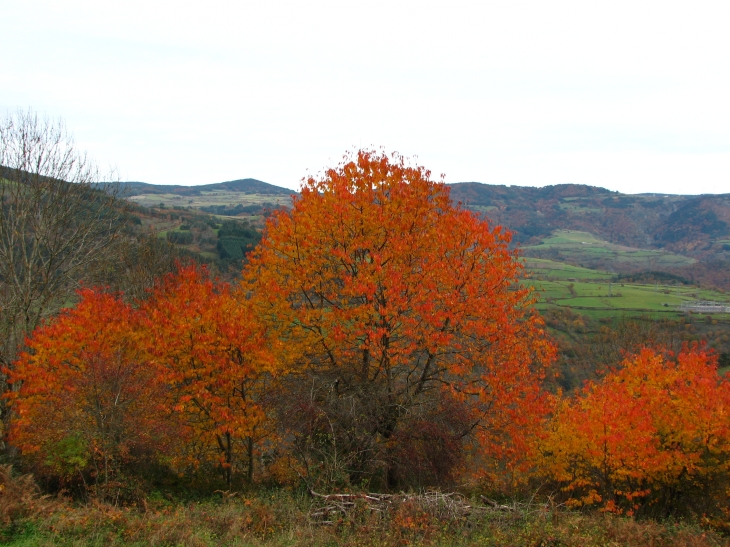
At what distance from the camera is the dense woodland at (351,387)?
14070 millimetres

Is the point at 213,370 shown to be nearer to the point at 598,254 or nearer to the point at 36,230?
the point at 36,230

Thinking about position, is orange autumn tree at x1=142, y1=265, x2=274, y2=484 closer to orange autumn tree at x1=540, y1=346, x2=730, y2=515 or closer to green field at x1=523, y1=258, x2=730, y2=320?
orange autumn tree at x1=540, y1=346, x2=730, y2=515

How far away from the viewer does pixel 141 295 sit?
98.3 feet

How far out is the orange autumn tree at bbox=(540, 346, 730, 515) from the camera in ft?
51.8

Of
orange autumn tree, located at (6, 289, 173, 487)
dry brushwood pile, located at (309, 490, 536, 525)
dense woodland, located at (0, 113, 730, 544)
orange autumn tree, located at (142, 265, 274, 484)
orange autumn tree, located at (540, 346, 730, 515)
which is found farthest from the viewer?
orange autumn tree, located at (540, 346, 730, 515)

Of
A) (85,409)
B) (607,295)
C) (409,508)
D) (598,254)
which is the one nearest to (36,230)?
(85,409)

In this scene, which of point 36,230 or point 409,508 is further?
point 36,230

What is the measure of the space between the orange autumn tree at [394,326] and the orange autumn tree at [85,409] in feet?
13.3

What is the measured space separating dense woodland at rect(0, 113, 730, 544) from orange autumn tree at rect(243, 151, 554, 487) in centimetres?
7

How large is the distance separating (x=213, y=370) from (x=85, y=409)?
3741 millimetres

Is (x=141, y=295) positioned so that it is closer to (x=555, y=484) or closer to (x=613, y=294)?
(x=555, y=484)

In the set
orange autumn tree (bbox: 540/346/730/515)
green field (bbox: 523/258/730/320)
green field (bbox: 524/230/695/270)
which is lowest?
green field (bbox: 523/258/730/320)

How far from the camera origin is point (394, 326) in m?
15.7

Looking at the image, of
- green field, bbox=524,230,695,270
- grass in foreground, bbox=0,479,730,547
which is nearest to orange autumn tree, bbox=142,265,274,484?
grass in foreground, bbox=0,479,730,547
